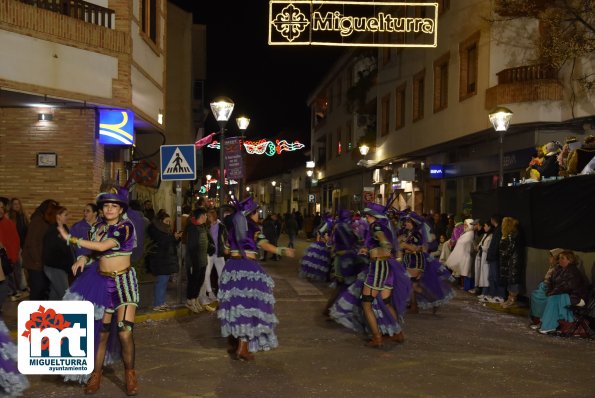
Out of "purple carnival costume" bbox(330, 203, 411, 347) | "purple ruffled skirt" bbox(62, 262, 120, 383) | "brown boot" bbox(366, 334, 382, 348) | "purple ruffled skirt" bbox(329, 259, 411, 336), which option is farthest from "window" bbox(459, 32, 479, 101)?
"purple ruffled skirt" bbox(62, 262, 120, 383)

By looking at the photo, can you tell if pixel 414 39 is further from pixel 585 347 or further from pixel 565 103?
pixel 585 347

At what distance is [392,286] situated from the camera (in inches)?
360

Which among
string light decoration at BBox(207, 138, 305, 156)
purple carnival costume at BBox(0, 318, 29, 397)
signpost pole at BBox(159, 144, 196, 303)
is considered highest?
string light decoration at BBox(207, 138, 305, 156)

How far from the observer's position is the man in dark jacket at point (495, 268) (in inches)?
542

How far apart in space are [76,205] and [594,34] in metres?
13.4

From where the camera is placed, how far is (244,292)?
26.0 feet

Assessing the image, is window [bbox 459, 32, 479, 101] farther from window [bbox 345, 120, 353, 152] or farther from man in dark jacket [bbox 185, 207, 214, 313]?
window [bbox 345, 120, 353, 152]

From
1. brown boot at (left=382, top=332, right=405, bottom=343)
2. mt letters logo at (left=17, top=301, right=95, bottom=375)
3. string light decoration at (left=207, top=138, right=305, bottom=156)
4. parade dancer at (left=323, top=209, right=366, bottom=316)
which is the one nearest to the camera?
mt letters logo at (left=17, top=301, right=95, bottom=375)

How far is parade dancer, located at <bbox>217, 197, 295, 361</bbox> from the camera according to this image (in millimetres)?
7934

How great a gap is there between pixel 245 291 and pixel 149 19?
45.3ft

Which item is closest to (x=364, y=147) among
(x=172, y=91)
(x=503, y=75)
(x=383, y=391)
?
(x=172, y=91)

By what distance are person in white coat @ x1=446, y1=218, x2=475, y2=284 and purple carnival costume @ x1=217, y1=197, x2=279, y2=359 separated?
337 inches

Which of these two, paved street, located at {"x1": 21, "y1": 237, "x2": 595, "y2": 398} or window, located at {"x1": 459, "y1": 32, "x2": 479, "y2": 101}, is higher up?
window, located at {"x1": 459, "y1": 32, "x2": 479, "y2": 101}

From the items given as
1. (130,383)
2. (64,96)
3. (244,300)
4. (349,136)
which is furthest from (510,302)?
(349,136)
